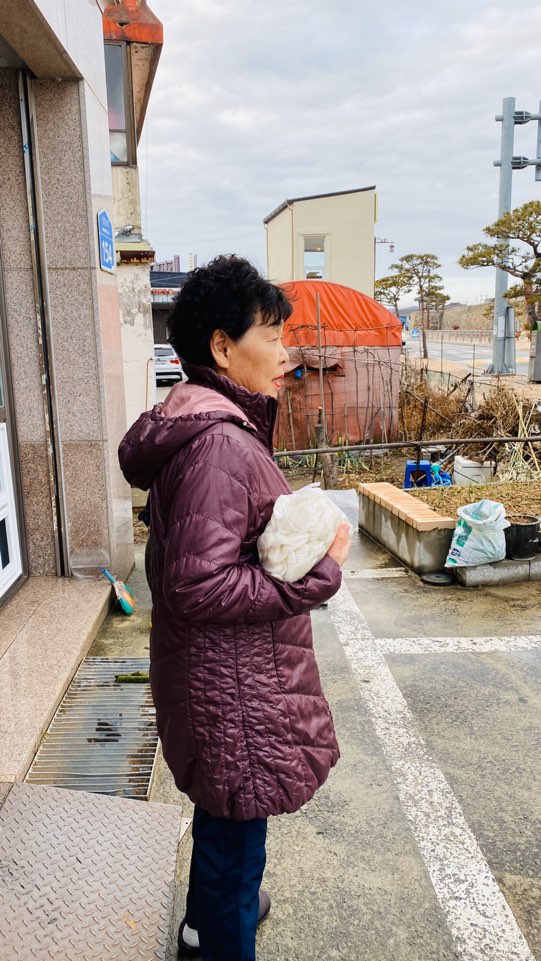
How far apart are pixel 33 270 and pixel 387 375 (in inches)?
435

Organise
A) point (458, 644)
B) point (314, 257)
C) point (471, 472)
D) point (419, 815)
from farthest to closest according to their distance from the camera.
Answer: point (314, 257) → point (471, 472) → point (458, 644) → point (419, 815)

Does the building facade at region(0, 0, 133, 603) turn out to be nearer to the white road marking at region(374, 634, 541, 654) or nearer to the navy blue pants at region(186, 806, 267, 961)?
the white road marking at region(374, 634, 541, 654)

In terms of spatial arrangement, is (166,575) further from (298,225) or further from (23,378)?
(298,225)

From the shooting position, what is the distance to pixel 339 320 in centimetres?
1398

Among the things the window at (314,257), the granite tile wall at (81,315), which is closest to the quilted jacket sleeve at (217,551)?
the granite tile wall at (81,315)

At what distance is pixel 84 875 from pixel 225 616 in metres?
1.26

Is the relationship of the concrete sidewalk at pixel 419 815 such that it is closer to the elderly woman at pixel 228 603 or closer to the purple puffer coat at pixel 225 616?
the elderly woman at pixel 228 603

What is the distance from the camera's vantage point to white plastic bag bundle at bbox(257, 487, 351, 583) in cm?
152

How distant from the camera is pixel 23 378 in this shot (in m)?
4.26

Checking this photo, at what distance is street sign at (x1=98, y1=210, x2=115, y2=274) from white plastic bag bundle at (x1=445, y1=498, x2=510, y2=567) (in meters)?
3.08

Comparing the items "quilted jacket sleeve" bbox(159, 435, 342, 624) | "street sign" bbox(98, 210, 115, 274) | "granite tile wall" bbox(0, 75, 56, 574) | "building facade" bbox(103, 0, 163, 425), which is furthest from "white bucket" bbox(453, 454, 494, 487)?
"quilted jacket sleeve" bbox(159, 435, 342, 624)

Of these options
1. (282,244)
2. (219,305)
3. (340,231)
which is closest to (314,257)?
(340,231)

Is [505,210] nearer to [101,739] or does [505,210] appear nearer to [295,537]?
[101,739]

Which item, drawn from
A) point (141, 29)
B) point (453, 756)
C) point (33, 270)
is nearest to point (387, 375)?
point (141, 29)
